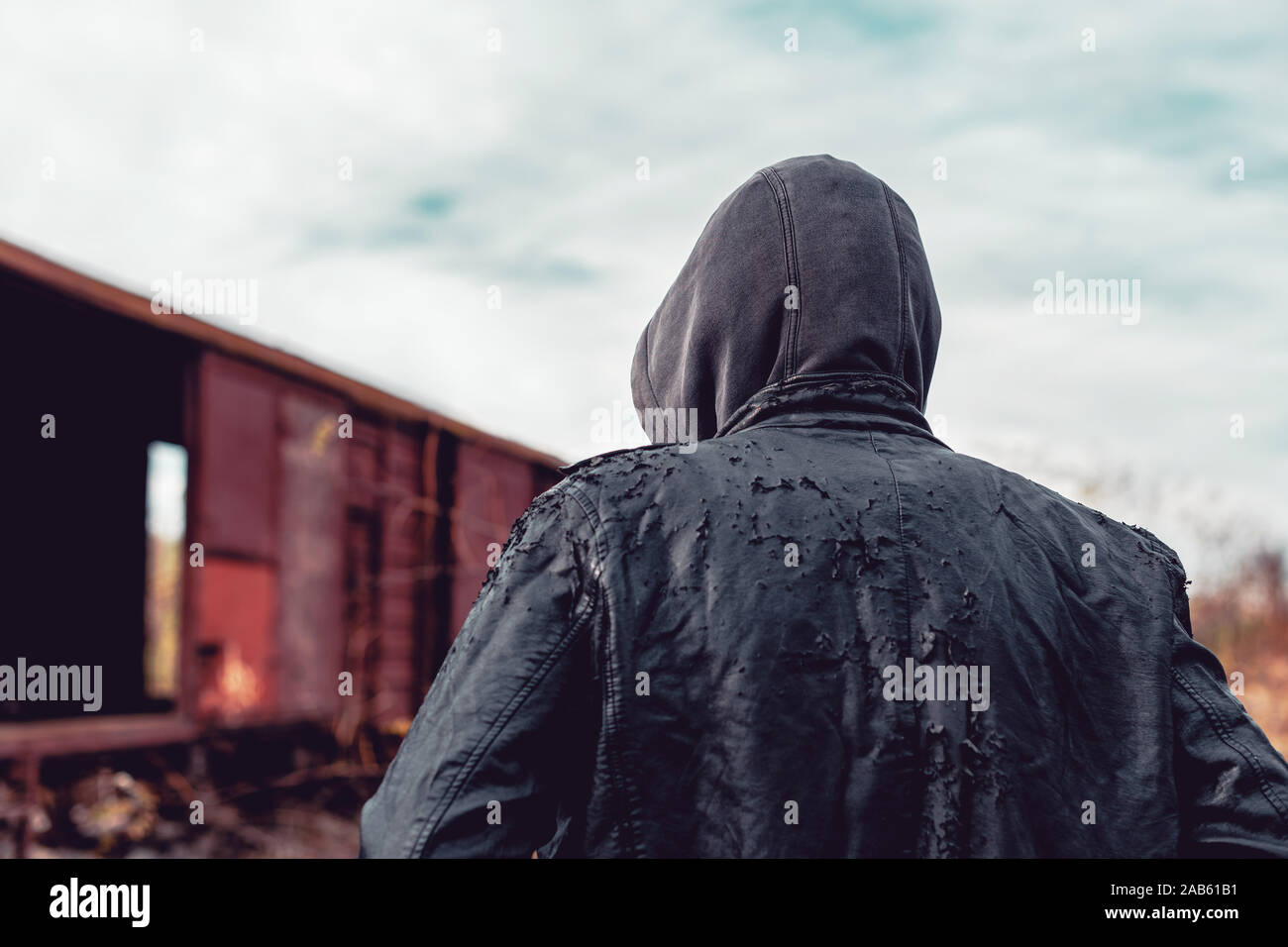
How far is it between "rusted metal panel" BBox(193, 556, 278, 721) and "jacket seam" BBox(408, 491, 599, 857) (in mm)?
5605

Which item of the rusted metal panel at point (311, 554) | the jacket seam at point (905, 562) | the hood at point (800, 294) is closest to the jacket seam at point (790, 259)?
the hood at point (800, 294)

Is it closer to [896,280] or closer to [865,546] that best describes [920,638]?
[865,546]

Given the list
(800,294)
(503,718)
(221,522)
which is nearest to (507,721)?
(503,718)

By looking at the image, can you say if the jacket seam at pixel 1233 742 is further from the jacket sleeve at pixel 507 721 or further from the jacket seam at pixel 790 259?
the jacket sleeve at pixel 507 721

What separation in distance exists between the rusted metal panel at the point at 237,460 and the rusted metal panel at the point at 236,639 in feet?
0.55

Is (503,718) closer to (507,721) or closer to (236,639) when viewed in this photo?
(507,721)

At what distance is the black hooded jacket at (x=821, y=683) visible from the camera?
47.9 inches

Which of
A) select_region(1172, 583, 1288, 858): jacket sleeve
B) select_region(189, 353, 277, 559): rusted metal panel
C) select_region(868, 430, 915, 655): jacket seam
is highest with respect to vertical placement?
select_region(189, 353, 277, 559): rusted metal panel

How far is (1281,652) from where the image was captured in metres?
18.2

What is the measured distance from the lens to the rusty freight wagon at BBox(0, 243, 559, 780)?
20.3 feet

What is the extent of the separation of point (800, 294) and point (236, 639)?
5.86m

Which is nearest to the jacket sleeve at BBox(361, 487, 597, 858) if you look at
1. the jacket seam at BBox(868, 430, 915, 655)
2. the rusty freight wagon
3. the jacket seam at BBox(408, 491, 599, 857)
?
the jacket seam at BBox(408, 491, 599, 857)

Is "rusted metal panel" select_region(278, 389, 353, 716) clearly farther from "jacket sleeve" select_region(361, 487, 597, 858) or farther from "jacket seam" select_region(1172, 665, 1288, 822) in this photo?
"jacket seam" select_region(1172, 665, 1288, 822)
